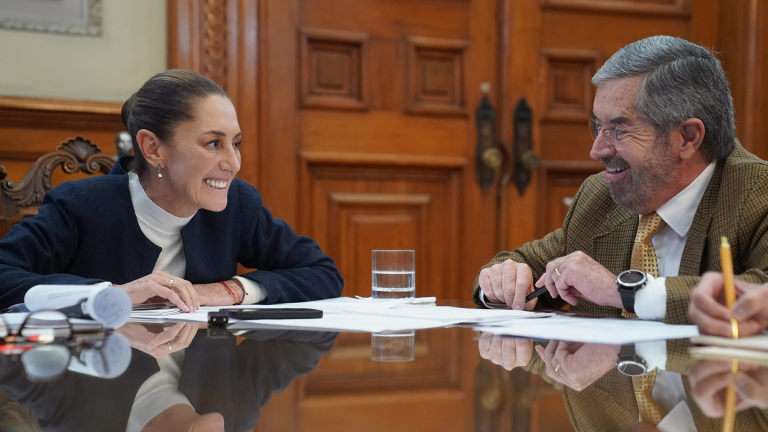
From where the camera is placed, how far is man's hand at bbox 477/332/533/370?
0.82 metres

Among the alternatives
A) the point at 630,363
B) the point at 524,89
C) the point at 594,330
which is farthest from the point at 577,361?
the point at 524,89

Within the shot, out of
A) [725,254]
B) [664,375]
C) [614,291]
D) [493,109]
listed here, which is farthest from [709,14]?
[664,375]

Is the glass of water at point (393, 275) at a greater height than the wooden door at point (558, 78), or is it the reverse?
the wooden door at point (558, 78)

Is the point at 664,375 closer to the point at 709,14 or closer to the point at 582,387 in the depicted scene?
the point at 582,387

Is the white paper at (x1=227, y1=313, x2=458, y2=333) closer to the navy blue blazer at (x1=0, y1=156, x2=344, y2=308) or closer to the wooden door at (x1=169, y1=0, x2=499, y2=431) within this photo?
the navy blue blazer at (x1=0, y1=156, x2=344, y2=308)

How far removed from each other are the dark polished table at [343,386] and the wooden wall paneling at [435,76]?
2164 mm

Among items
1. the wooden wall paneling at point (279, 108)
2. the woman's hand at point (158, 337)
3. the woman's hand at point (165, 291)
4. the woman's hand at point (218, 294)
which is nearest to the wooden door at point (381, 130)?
the wooden wall paneling at point (279, 108)

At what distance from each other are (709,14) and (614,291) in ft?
8.52

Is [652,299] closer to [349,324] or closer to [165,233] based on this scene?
[349,324]

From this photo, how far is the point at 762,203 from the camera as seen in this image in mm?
1335

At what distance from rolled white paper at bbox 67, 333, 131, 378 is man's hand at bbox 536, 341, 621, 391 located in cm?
44

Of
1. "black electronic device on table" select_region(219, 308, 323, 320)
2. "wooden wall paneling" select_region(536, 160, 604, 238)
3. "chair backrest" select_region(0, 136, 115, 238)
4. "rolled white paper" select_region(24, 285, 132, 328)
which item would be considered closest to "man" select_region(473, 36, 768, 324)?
"black electronic device on table" select_region(219, 308, 323, 320)

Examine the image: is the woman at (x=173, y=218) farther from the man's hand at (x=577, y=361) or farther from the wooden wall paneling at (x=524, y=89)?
A: the wooden wall paneling at (x=524, y=89)

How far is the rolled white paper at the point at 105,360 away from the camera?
28.9 inches
